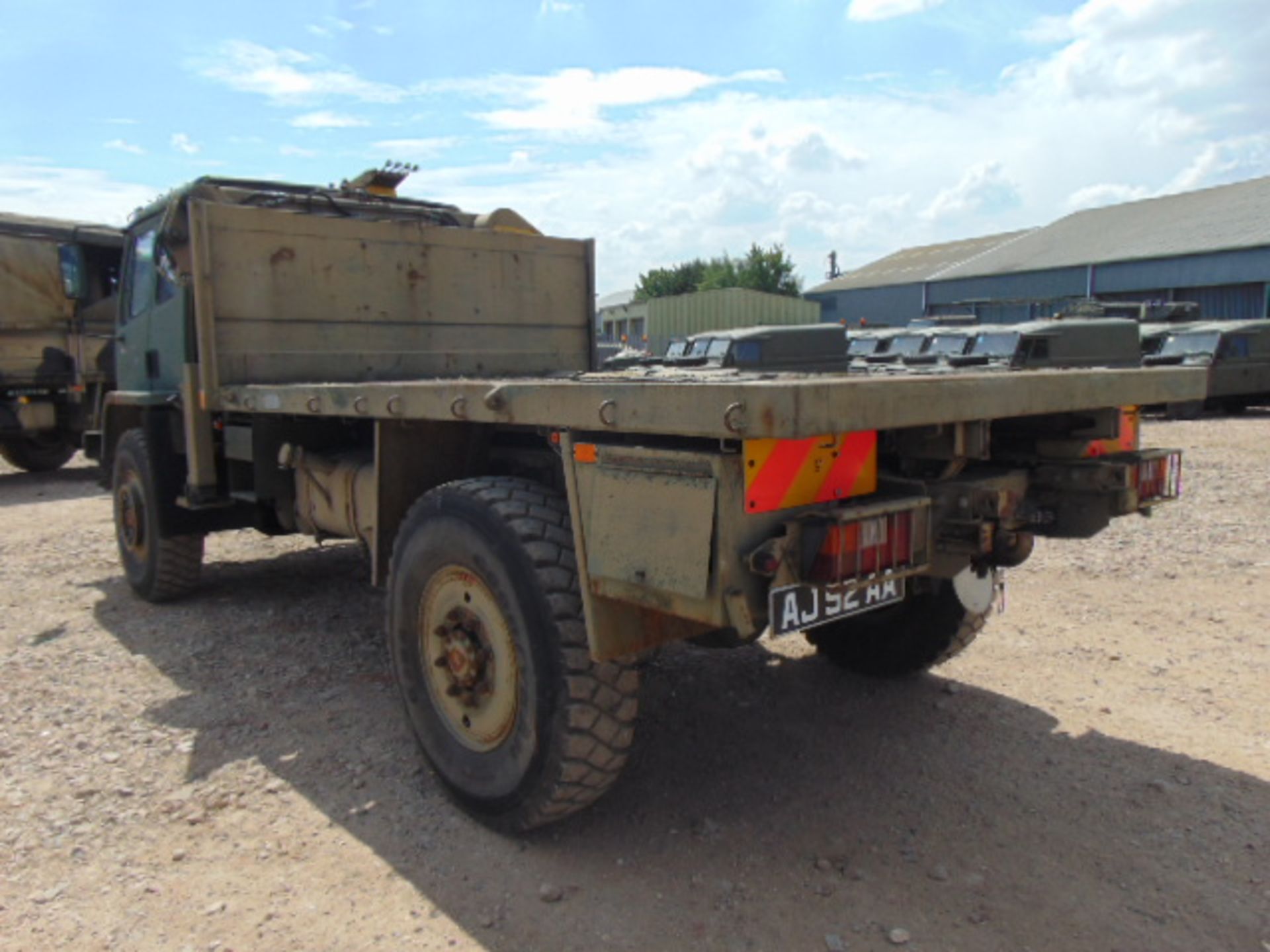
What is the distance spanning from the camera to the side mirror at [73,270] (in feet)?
22.0

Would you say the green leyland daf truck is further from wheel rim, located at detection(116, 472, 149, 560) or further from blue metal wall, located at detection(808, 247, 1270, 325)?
blue metal wall, located at detection(808, 247, 1270, 325)

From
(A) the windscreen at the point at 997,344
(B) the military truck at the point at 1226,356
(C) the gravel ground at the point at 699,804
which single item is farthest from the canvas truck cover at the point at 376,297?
(B) the military truck at the point at 1226,356

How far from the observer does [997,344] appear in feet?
46.7

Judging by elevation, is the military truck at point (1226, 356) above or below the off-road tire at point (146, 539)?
above

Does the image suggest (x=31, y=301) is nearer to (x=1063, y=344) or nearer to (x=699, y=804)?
(x=699, y=804)

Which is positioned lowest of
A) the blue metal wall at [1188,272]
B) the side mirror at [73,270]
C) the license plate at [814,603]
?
the license plate at [814,603]

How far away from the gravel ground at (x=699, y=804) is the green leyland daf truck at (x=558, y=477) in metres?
0.32

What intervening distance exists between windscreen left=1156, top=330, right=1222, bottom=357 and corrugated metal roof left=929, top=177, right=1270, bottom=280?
427 inches

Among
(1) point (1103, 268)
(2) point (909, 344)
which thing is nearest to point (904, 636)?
(2) point (909, 344)

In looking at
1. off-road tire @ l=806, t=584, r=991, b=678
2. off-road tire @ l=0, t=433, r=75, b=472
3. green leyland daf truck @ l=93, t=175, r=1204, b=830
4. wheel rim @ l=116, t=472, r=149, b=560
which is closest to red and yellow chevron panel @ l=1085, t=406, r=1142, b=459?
green leyland daf truck @ l=93, t=175, r=1204, b=830

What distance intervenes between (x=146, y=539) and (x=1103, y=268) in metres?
30.1

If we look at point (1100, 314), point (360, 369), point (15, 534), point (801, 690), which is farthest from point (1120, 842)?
point (1100, 314)

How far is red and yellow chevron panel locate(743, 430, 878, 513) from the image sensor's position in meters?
2.54

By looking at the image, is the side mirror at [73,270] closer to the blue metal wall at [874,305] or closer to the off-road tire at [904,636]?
the off-road tire at [904,636]
